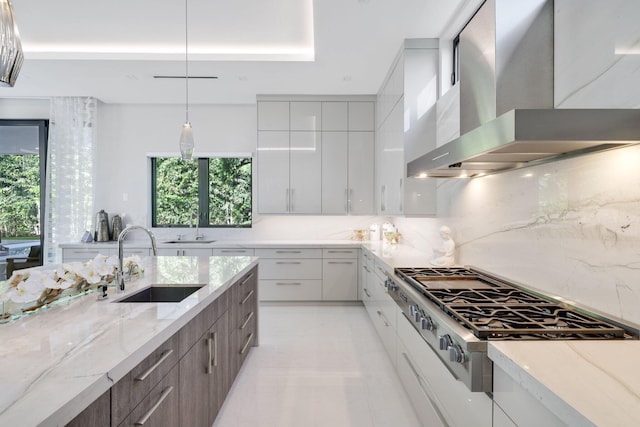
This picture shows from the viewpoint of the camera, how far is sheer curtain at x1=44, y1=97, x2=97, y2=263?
4.41m

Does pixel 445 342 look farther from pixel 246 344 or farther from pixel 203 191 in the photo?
pixel 203 191

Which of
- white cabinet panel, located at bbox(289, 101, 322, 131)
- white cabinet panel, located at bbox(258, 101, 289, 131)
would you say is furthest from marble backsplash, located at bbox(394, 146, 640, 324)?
white cabinet panel, located at bbox(258, 101, 289, 131)

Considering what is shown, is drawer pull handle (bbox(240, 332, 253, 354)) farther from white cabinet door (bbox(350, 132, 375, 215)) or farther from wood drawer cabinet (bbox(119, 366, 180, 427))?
white cabinet door (bbox(350, 132, 375, 215))

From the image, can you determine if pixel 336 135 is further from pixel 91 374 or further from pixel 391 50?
pixel 91 374

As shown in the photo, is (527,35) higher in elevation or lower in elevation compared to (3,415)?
higher

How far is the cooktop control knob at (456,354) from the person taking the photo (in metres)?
1.15

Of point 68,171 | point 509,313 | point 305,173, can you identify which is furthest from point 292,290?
point 68,171

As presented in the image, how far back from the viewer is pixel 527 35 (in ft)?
5.24

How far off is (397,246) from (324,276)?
104 centimetres

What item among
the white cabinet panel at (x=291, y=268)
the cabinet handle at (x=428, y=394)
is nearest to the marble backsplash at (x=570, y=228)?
the cabinet handle at (x=428, y=394)

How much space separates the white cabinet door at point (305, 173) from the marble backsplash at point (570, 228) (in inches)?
93.3

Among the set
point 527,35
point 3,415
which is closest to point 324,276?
point 527,35

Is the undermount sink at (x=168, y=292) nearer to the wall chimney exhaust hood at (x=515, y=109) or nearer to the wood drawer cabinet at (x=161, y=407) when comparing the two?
the wood drawer cabinet at (x=161, y=407)

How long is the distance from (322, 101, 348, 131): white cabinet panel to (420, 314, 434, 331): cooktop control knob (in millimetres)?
3284
